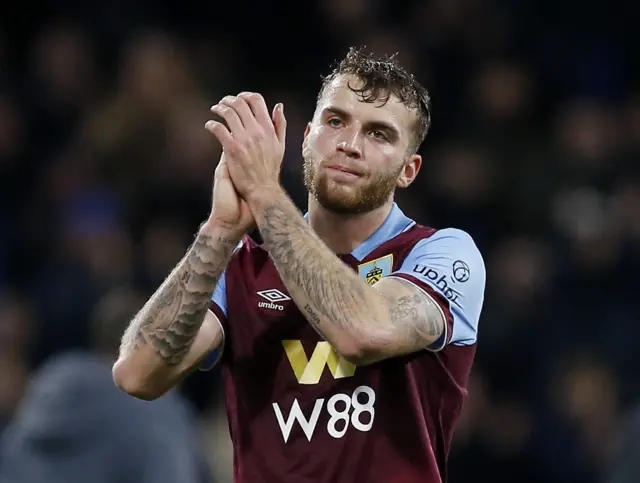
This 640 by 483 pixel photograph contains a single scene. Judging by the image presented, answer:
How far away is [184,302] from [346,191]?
56cm

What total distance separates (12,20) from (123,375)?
6.29m

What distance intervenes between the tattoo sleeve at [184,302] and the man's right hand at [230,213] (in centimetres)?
4

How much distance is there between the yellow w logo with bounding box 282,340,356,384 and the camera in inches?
140

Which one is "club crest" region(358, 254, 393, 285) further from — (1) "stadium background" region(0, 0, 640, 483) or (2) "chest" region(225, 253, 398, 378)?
(1) "stadium background" region(0, 0, 640, 483)

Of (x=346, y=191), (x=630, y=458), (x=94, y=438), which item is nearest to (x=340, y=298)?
(x=346, y=191)

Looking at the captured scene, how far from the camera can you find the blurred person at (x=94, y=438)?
485 centimetres

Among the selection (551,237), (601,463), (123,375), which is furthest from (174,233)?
(123,375)

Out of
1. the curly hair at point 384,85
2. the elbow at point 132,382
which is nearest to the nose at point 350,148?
the curly hair at point 384,85

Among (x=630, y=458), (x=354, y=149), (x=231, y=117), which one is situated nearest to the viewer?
(x=231, y=117)

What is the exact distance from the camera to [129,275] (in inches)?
296

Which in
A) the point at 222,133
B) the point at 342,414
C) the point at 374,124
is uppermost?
the point at 374,124

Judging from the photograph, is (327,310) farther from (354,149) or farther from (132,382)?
(132,382)

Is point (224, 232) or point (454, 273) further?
point (454, 273)

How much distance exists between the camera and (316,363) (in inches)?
140
